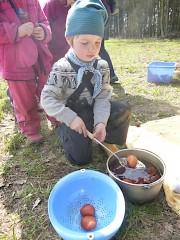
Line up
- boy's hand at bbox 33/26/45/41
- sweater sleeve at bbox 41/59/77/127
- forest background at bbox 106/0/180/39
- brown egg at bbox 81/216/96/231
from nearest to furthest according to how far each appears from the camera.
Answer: brown egg at bbox 81/216/96/231 → sweater sleeve at bbox 41/59/77/127 → boy's hand at bbox 33/26/45/41 → forest background at bbox 106/0/180/39

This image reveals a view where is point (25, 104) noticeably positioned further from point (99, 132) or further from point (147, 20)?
point (147, 20)

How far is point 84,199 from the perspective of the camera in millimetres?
1587

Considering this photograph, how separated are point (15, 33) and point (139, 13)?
8.50 m

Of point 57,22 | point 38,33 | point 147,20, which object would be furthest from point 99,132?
point 147,20

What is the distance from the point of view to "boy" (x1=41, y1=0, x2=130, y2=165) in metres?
1.61

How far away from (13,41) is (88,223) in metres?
1.30

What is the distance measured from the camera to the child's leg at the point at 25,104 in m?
2.09

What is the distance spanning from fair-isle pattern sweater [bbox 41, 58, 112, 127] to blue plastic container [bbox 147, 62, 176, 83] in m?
1.80

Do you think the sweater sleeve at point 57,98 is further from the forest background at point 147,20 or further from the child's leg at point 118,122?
the forest background at point 147,20

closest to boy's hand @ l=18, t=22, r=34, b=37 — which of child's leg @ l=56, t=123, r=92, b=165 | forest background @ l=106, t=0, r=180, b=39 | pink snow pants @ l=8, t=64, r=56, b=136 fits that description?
pink snow pants @ l=8, t=64, r=56, b=136

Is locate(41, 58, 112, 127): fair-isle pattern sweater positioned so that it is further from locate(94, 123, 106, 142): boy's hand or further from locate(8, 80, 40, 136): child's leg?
locate(8, 80, 40, 136): child's leg

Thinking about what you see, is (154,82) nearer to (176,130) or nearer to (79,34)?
(176,130)

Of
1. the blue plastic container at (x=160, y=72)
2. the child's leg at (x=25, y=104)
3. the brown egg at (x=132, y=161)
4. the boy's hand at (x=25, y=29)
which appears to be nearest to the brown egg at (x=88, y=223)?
the brown egg at (x=132, y=161)

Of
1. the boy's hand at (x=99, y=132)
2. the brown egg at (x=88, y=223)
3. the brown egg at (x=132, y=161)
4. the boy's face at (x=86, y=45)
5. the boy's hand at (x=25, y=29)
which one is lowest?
the brown egg at (x=88, y=223)
